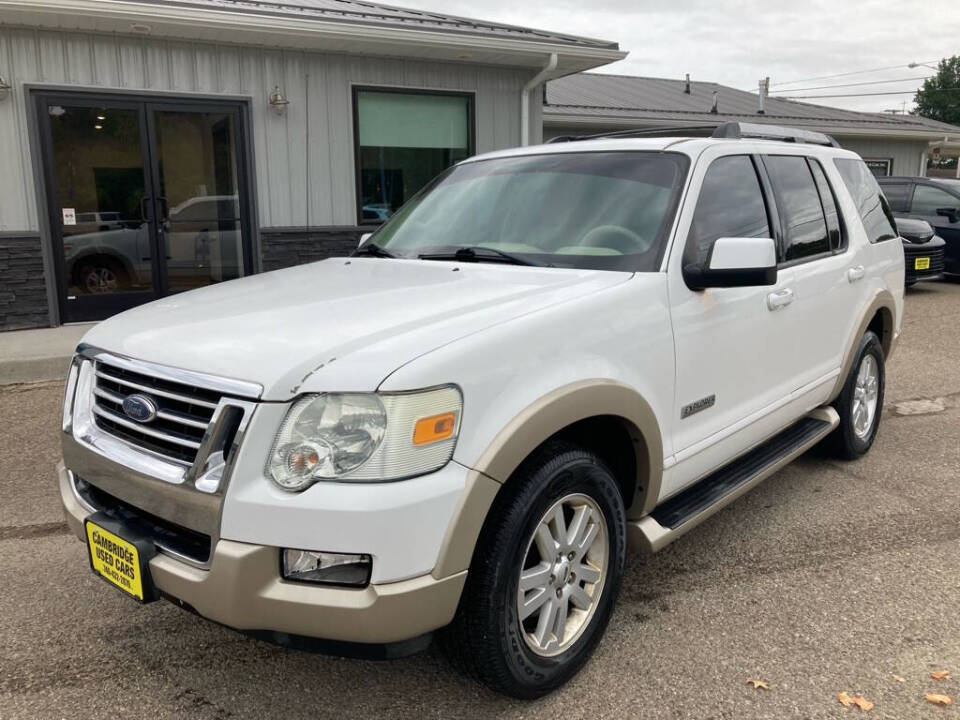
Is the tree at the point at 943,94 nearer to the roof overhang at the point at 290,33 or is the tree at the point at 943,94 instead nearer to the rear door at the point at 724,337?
the roof overhang at the point at 290,33

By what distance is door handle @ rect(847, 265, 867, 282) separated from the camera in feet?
14.5

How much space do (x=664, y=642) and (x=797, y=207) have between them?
2.30 metres

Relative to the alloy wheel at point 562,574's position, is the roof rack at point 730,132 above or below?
above

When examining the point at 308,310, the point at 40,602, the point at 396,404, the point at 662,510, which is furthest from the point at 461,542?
the point at 40,602

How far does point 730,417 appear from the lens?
3.42 metres

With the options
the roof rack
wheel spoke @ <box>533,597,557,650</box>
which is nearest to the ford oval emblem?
wheel spoke @ <box>533,597,557,650</box>

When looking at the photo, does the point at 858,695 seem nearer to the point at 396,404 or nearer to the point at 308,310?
the point at 396,404

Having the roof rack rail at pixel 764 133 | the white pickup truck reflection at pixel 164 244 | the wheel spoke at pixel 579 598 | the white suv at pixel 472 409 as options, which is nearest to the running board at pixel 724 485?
the white suv at pixel 472 409

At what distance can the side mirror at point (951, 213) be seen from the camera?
12797 millimetres

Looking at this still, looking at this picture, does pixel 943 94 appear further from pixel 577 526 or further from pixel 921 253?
pixel 577 526

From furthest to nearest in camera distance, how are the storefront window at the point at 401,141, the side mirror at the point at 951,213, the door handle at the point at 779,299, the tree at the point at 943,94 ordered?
the tree at the point at 943,94
the side mirror at the point at 951,213
the storefront window at the point at 401,141
the door handle at the point at 779,299

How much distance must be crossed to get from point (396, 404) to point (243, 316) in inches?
31.5

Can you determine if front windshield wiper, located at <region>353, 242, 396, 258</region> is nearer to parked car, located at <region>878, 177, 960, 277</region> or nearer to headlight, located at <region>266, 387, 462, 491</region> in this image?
headlight, located at <region>266, 387, 462, 491</region>

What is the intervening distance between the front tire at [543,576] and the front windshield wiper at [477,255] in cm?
93
